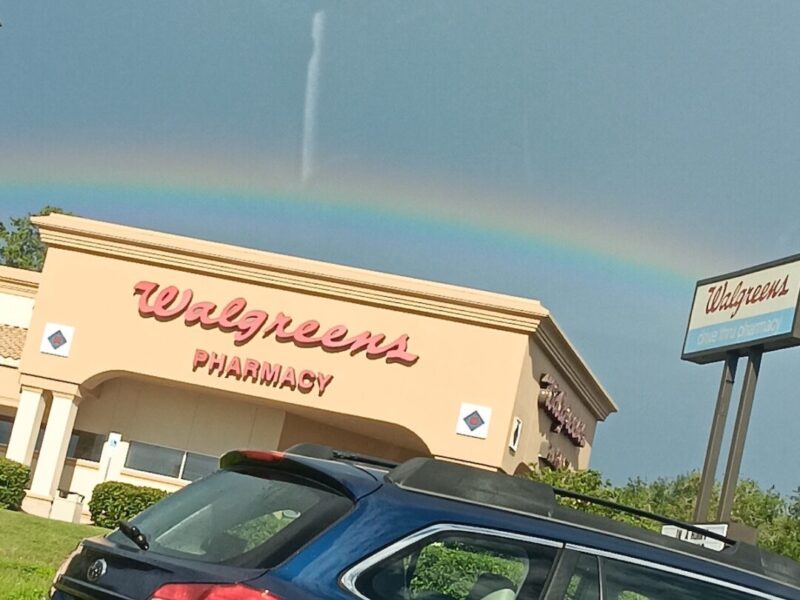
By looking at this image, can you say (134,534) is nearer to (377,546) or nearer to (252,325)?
(377,546)

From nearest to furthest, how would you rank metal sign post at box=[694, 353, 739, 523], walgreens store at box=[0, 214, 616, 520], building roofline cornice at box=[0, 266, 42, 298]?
metal sign post at box=[694, 353, 739, 523], walgreens store at box=[0, 214, 616, 520], building roofline cornice at box=[0, 266, 42, 298]

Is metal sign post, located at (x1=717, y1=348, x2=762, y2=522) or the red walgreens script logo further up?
the red walgreens script logo

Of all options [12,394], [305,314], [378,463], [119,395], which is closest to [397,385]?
[305,314]

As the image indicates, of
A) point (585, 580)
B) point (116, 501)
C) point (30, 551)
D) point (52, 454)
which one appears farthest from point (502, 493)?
point (52, 454)

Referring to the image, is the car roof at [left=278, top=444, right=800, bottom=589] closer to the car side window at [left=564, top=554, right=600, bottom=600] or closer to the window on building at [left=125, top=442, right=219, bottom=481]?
the car side window at [left=564, top=554, right=600, bottom=600]

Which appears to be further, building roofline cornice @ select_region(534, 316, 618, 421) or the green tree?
the green tree

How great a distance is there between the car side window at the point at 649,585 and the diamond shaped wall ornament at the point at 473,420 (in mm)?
25474

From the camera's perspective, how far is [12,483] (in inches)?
1155

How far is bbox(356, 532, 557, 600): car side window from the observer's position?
4.20m

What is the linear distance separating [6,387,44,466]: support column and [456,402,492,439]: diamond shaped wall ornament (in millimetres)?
10517

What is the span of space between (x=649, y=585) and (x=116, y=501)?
1043 inches

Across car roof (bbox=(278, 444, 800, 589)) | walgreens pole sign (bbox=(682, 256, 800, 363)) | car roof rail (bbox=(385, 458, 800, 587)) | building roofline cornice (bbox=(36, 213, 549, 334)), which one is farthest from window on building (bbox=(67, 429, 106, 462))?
car roof rail (bbox=(385, 458, 800, 587))

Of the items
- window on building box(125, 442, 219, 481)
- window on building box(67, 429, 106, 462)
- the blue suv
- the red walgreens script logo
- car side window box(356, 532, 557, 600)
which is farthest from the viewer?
window on building box(67, 429, 106, 462)

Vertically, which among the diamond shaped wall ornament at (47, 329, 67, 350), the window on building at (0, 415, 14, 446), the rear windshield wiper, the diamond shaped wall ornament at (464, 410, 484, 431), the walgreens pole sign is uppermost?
the walgreens pole sign
